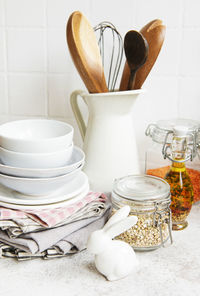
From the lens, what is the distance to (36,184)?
0.70 m

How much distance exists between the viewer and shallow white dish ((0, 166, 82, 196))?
692mm

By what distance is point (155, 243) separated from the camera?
704mm

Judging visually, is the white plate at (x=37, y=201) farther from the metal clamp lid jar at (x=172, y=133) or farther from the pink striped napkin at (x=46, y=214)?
the metal clamp lid jar at (x=172, y=133)

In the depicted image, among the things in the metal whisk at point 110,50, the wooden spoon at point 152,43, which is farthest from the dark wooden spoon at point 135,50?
the metal whisk at point 110,50

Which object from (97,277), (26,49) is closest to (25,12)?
(26,49)

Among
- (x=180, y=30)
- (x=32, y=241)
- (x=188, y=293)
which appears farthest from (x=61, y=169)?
(x=180, y=30)

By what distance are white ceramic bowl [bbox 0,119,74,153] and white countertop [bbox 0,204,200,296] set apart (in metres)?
0.21

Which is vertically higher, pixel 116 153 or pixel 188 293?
pixel 116 153

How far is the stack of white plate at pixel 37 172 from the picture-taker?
2.28 ft

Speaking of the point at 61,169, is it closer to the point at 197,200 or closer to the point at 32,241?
the point at 32,241

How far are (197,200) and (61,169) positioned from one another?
0.38m

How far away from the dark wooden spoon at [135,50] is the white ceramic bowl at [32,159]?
0.77 ft

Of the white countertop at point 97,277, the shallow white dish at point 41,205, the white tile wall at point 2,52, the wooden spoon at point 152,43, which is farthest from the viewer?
the white tile wall at point 2,52

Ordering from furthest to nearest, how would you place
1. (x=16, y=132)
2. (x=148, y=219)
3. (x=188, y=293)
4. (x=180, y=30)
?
1. (x=180, y=30)
2. (x=16, y=132)
3. (x=148, y=219)
4. (x=188, y=293)
